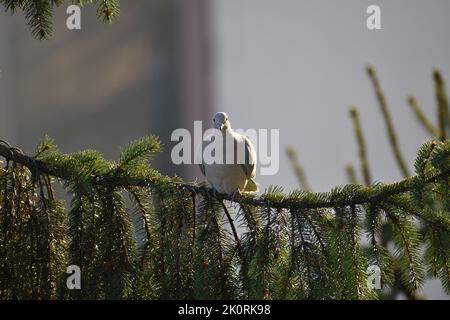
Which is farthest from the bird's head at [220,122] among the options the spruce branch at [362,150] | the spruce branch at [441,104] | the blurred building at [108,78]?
the blurred building at [108,78]

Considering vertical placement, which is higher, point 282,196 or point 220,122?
point 220,122

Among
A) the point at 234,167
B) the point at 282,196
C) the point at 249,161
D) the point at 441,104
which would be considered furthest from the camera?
the point at 441,104

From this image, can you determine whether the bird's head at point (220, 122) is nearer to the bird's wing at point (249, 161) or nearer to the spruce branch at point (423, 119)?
the bird's wing at point (249, 161)

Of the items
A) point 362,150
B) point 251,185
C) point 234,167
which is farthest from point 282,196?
point 362,150

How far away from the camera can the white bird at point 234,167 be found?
3.38 meters

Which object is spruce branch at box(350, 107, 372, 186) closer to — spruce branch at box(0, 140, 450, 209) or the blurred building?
spruce branch at box(0, 140, 450, 209)

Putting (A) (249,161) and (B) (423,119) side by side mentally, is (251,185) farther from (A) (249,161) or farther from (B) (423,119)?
(B) (423,119)

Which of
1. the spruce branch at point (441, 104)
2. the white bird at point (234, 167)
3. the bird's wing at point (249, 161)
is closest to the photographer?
the white bird at point (234, 167)

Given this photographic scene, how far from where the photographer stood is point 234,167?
11.4 feet

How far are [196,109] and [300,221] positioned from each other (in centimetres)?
890

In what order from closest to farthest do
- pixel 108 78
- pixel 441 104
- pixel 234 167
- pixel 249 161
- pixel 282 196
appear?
pixel 282 196 < pixel 234 167 < pixel 249 161 < pixel 441 104 < pixel 108 78

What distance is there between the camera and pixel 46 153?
8.66 ft

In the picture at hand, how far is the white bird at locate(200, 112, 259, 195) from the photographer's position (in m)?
3.38
